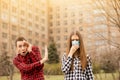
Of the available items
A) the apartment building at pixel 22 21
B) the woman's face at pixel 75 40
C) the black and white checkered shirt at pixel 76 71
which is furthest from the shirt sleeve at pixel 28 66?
the apartment building at pixel 22 21

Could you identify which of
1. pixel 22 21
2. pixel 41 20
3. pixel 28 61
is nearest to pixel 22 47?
pixel 28 61

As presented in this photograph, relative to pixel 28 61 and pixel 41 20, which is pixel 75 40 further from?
pixel 41 20

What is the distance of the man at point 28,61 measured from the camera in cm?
226

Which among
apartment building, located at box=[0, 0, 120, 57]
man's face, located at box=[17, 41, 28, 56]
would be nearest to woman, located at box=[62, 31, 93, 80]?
man's face, located at box=[17, 41, 28, 56]

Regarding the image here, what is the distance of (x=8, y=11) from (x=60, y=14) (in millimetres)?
6154

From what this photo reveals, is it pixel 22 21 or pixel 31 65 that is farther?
pixel 22 21

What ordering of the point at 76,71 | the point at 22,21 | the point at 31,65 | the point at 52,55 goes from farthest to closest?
the point at 22,21 < the point at 52,55 < the point at 76,71 < the point at 31,65

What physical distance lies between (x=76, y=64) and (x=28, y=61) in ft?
1.25

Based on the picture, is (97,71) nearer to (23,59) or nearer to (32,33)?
(23,59)

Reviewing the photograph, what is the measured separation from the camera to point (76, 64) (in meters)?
2.46

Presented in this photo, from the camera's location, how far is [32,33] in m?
24.0

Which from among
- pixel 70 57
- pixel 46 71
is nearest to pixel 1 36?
pixel 46 71

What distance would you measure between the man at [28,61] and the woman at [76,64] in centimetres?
23

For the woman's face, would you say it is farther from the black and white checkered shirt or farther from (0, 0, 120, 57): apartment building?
(0, 0, 120, 57): apartment building
